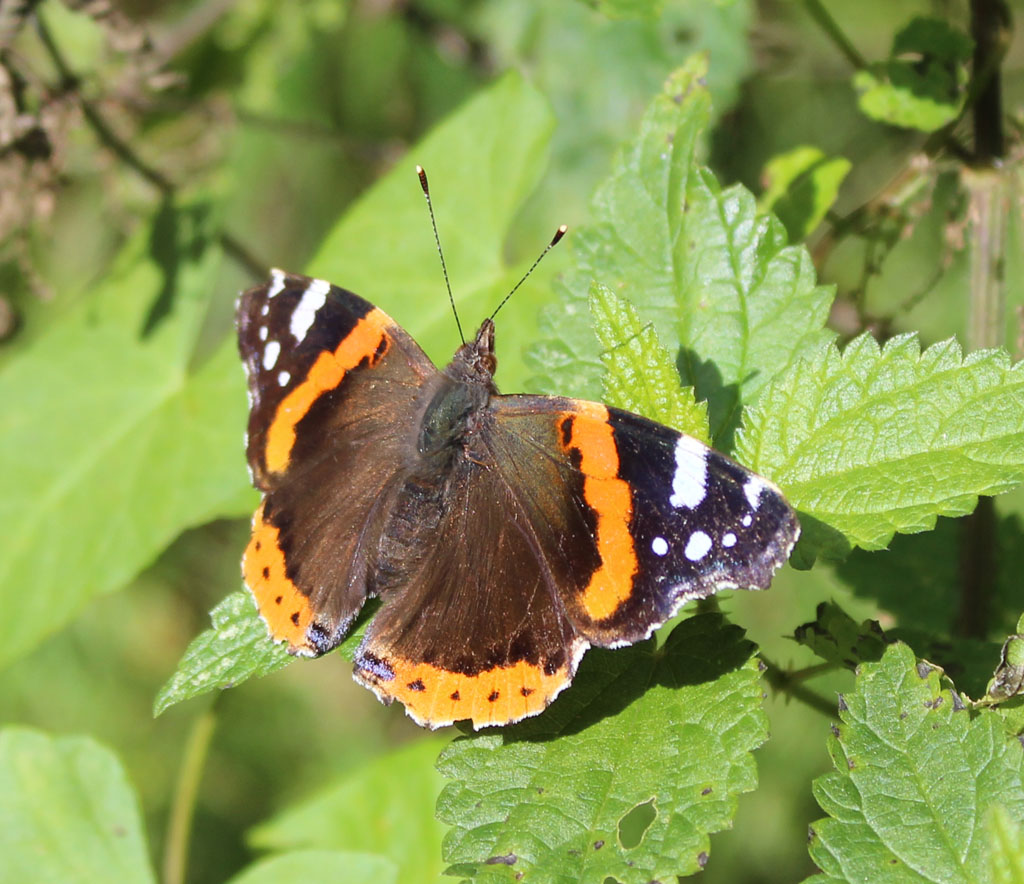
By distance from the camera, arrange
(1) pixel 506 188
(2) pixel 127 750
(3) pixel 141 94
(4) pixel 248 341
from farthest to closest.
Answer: (2) pixel 127 750 < (3) pixel 141 94 < (1) pixel 506 188 < (4) pixel 248 341

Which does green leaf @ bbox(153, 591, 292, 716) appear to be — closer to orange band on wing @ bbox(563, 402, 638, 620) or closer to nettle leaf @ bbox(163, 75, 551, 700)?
orange band on wing @ bbox(563, 402, 638, 620)

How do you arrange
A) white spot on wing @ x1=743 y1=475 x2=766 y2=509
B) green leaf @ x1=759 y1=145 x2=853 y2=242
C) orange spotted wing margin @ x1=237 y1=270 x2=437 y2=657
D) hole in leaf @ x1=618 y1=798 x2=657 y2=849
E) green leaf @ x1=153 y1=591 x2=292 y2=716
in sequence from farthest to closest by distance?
hole in leaf @ x1=618 y1=798 x2=657 y2=849 < green leaf @ x1=759 y1=145 x2=853 y2=242 < orange spotted wing margin @ x1=237 y1=270 x2=437 y2=657 < green leaf @ x1=153 y1=591 x2=292 y2=716 < white spot on wing @ x1=743 y1=475 x2=766 y2=509

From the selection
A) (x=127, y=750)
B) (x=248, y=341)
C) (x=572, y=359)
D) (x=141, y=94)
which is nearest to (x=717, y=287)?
(x=572, y=359)

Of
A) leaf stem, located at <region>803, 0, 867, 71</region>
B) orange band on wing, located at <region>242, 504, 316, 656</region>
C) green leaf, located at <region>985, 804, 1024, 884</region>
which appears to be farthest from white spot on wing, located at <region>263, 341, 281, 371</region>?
green leaf, located at <region>985, 804, 1024, 884</region>

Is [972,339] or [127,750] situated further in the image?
[127,750]

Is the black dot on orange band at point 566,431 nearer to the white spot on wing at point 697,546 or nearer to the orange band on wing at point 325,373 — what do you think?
the white spot on wing at point 697,546

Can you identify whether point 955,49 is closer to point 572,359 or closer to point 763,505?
point 572,359
